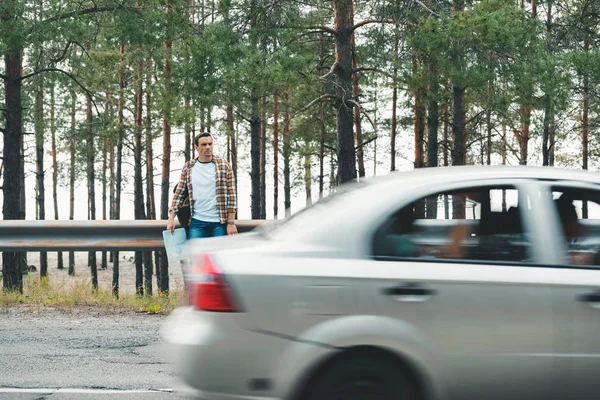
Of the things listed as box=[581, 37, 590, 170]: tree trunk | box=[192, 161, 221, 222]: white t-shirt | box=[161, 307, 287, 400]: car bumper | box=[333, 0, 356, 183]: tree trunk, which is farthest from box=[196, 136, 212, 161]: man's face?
box=[581, 37, 590, 170]: tree trunk

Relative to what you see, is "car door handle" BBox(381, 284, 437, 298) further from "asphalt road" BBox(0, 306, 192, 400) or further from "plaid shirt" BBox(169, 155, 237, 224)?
"plaid shirt" BBox(169, 155, 237, 224)

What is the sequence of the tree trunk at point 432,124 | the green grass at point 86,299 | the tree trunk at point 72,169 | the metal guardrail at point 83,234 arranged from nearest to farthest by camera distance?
the tree trunk at point 432,124
the green grass at point 86,299
the metal guardrail at point 83,234
the tree trunk at point 72,169

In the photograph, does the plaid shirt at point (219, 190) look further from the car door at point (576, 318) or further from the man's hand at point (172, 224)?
the car door at point (576, 318)

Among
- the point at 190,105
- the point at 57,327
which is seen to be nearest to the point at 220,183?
the point at 57,327

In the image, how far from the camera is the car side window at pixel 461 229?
4077 mm

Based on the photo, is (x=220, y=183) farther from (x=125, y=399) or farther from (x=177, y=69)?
(x=177, y=69)

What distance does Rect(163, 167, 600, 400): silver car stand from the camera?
386 cm

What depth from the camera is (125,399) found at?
5441 mm

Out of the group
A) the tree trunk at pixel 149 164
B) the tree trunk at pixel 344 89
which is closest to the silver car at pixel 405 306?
the tree trunk at pixel 344 89

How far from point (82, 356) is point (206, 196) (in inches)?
79.0

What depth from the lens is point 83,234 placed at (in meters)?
9.61

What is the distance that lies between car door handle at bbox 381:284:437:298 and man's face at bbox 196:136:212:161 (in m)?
4.39

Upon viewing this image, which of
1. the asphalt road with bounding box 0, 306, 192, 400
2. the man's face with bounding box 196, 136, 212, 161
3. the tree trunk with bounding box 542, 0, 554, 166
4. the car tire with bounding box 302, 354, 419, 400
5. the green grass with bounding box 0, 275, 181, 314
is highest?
the tree trunk with bounding box 542, 0, 554, 166

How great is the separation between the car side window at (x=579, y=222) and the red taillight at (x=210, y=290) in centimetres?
174
